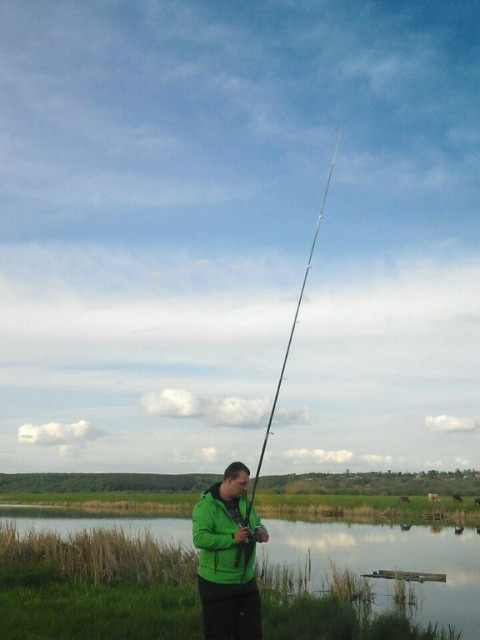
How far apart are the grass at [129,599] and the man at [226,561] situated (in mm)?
3028

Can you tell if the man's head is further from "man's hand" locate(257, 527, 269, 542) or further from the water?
the water

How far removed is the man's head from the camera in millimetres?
6223

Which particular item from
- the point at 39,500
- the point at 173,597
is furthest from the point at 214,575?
the point at 39,500

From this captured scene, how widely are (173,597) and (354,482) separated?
9549 centimetres

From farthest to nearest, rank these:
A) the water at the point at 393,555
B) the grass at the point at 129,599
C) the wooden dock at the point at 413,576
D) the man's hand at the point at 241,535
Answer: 1. the wooden dock at the point at 413,576
2. the water at the point at 393,555
3. the grass at the point at 129,599
4. the man's hand at the point at 241,535

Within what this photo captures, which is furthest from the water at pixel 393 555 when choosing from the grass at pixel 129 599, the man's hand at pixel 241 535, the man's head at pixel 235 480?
the man's head at pixel 235 480

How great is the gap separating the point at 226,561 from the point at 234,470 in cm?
82

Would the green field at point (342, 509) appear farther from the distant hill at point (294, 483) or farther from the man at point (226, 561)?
the man at point (226, 561)

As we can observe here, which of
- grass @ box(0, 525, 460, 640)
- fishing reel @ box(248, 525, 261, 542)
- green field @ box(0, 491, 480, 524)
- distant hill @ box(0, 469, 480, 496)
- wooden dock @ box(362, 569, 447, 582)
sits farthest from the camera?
distant hill @ box(0, 469, 480, 496)

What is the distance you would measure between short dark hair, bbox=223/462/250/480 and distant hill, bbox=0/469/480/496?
7609cm

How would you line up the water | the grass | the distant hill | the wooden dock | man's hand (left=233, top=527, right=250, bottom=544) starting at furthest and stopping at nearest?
the distant hill, the wooden dock, the water, the grass, man's hand (left=233, top=527, right=250, bottom=544)

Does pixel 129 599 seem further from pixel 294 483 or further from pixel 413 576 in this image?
pixel 294 483

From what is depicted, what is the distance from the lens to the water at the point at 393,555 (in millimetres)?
16328

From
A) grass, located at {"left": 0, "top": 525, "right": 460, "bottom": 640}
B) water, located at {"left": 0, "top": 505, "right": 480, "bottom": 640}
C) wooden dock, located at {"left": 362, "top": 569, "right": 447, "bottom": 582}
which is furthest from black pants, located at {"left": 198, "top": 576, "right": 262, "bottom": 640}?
wooden dock, located at {"left": 362, "top": 569, "right": 447, "bottom": 582}
